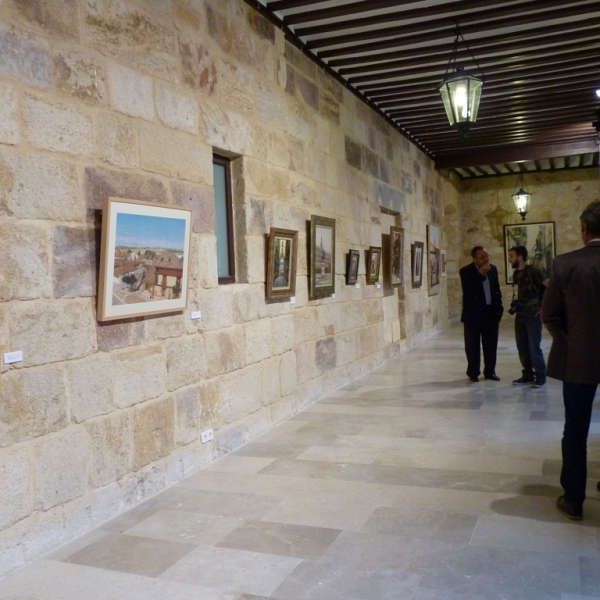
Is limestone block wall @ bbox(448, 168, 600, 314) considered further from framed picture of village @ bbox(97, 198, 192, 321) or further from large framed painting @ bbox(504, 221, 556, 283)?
framed picture of village @ bbox(97, 198, 192, 321)

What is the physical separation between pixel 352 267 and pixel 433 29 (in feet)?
8.88

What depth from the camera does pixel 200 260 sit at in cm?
427

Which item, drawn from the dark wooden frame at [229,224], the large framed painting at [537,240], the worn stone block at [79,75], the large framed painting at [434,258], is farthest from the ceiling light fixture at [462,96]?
the large framed painting at [537,240]

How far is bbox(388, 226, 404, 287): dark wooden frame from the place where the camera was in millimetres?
8977

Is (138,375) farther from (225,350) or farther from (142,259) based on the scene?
(225,350)

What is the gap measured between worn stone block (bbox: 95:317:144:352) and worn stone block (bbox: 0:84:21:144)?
1.03 meters

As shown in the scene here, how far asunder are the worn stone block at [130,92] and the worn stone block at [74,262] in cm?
81

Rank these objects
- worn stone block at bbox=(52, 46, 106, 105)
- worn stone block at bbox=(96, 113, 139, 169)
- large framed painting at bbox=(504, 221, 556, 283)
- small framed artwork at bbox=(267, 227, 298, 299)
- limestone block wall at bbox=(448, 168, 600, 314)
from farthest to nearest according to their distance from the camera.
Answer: large framed painting at bbox=(504, 221, 556, 283)
limestone block wall at bbox=(448, 168, 600, 314)
small framed artwork at bbox=(267, 227, 298, 299)
worn stone block at bbox=(96, 113, 139, 169)
worn stone block at bbox=(52, 46, 106, 105)

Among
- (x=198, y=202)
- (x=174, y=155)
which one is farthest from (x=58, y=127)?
(x=198, y=202)

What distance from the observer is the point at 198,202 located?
14.0 ft

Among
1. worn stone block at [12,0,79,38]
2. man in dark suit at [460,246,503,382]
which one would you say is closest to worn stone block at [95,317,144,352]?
worn stone block at [12,0,79,38]

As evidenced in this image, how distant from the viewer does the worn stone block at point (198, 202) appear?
4055mm

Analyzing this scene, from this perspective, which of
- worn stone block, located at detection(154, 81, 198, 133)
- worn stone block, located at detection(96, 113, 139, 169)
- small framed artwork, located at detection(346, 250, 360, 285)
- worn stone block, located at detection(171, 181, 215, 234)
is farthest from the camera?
small framed artwork, located at detection(346, 250, 360, 285)

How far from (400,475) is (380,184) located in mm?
5467
